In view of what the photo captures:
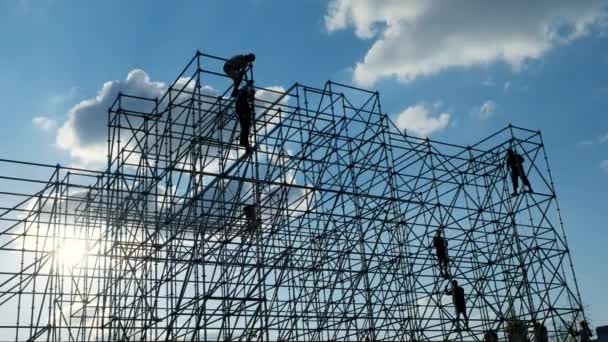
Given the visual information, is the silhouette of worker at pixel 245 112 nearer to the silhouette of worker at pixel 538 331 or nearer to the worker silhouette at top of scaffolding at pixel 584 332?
the silhouette of worker at pixel 538 331

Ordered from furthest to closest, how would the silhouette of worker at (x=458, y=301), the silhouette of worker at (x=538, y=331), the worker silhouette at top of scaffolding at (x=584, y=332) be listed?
the silhouette of worker at (x=538, y=331) → the worker silhouette at top of scaffolding at (x=584, y=332) → the silhouette of worker at (x=458, y=301)

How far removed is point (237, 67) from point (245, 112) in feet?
3.25

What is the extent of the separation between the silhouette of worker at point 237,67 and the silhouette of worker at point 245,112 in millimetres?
197

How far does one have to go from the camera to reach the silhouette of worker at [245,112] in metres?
14.3

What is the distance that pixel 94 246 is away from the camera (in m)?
20.7

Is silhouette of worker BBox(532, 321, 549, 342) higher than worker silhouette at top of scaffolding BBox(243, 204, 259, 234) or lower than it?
lower

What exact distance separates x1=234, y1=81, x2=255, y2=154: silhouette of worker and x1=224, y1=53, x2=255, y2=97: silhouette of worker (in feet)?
0.65

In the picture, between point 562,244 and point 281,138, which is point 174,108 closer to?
point 281,138

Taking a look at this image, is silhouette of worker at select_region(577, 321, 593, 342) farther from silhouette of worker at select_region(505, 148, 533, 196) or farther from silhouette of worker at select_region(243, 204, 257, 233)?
silhouette of worker at select_region(243, 204, 257, 233)

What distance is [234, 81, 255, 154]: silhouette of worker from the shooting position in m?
14.3

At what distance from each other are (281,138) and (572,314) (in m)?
9.47

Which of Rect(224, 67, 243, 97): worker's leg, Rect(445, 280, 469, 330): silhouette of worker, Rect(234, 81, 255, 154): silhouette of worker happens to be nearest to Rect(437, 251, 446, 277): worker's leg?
Rect(445, 280, 469, 330): silhouette of worker

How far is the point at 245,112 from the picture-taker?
14.4 m

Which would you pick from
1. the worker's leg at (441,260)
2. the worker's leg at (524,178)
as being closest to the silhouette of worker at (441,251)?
the worker's leg at (441,260)
